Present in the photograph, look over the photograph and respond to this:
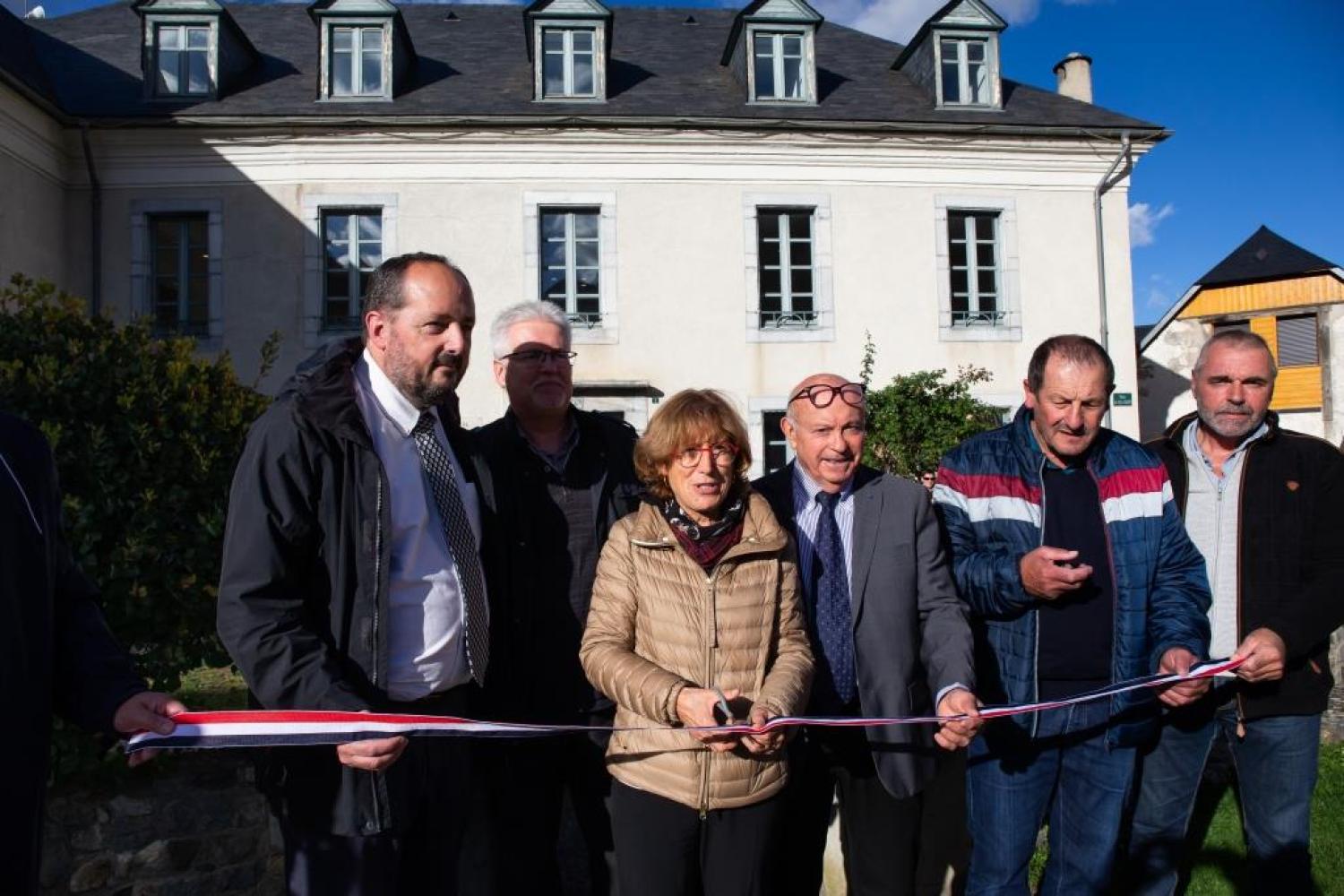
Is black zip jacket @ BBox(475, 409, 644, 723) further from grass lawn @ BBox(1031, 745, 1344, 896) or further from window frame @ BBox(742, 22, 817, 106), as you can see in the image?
window frame @ BBox(742, 22, 817, 106)

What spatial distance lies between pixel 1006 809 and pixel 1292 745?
98 centimetres

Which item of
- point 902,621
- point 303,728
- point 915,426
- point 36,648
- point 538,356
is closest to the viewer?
point 36,648

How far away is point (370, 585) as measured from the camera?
2371 mm

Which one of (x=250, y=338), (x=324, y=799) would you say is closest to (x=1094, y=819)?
(x=324, y=799)

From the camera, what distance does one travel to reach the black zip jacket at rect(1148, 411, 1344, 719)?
3006mm

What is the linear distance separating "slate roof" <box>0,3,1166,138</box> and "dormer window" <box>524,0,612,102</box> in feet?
1.06

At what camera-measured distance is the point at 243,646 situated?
2.17 meters

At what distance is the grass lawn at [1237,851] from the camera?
3.99 m

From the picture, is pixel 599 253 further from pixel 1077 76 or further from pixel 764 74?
pixel 1077 76

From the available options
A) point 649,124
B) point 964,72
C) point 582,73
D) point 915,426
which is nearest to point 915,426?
point 915,426

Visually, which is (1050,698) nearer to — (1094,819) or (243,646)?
(1094,819)

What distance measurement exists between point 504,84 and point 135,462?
13.4 m

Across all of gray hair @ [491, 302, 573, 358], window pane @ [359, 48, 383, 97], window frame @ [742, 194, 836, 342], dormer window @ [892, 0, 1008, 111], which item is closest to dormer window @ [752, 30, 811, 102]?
window frame @ [742, 194, 836, 342]

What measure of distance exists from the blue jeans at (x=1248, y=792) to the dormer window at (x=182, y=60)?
16.5 m
